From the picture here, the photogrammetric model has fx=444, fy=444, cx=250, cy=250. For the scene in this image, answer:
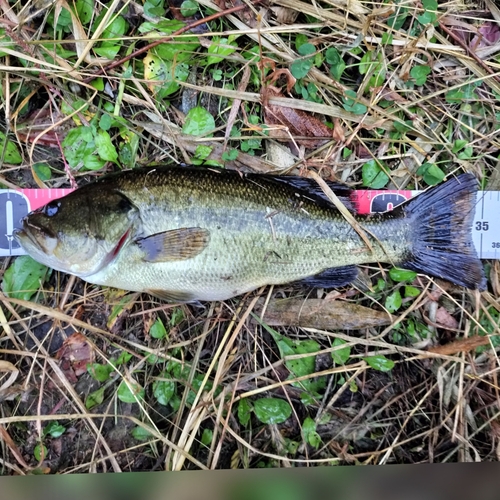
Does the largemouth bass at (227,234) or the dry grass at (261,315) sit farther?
the dry grass at (261,315)

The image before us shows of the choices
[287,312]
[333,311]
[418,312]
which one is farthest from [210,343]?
[418,312]

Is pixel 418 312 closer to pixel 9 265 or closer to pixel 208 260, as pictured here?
pixel 208 260

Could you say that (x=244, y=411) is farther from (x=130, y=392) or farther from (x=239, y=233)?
(x=239, y=233)

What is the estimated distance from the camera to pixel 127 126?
9.09 ft

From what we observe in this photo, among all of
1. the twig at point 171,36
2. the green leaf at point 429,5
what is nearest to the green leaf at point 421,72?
the green leaf at point 429,5

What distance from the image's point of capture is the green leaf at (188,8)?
2.73 m

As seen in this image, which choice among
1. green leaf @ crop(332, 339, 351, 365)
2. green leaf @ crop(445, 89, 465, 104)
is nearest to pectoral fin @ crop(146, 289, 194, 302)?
green leaf @ crop(332, 339, 351, 365)

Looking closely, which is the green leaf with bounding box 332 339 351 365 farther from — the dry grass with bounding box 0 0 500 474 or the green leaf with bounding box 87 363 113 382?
the green leaf with bounding box 87 363 113 382

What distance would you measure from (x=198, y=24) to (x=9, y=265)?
1.91 m

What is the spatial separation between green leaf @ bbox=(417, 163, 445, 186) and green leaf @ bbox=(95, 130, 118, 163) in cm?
192

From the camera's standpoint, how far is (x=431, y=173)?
110 inches

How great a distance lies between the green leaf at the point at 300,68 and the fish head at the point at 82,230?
128cm

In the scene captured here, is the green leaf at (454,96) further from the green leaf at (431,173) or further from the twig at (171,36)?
the twig at (171,36)

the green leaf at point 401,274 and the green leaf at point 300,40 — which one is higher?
the green leaf at point 300,40
